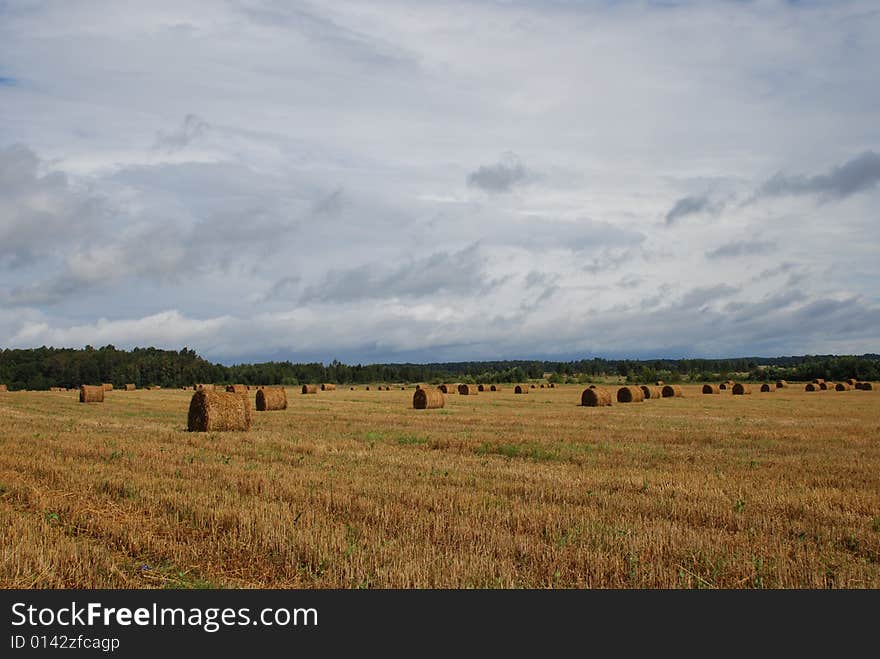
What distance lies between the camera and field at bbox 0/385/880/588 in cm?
677

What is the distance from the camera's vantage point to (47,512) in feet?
30.8

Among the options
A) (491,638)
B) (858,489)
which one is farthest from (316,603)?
(858,489)

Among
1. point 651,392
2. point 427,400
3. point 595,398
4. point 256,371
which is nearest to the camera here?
point 427,400

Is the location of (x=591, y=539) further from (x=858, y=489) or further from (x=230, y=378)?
(x=230, y=378)

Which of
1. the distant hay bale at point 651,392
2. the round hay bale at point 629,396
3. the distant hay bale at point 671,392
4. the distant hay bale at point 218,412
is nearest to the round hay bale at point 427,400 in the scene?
the round hay bale at point 629,396

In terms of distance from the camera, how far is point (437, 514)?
9047 mm

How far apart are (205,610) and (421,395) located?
31.3 metres

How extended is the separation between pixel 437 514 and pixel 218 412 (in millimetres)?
14807

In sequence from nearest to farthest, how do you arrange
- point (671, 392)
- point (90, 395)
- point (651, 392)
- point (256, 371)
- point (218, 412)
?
point (218, 412) < point (90, 395) < point (651, 392) < point (671, 392) < point (256, 371)

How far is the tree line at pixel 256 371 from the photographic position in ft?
403

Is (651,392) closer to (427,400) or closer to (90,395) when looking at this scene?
(427,400)

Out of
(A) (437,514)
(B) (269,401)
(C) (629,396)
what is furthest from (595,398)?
(A) (437,514)

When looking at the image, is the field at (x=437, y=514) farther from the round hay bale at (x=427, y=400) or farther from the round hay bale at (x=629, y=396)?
the round hay bale at (x=629, y=396)

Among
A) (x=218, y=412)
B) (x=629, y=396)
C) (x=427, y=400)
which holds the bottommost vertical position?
(x=629, y=396)
